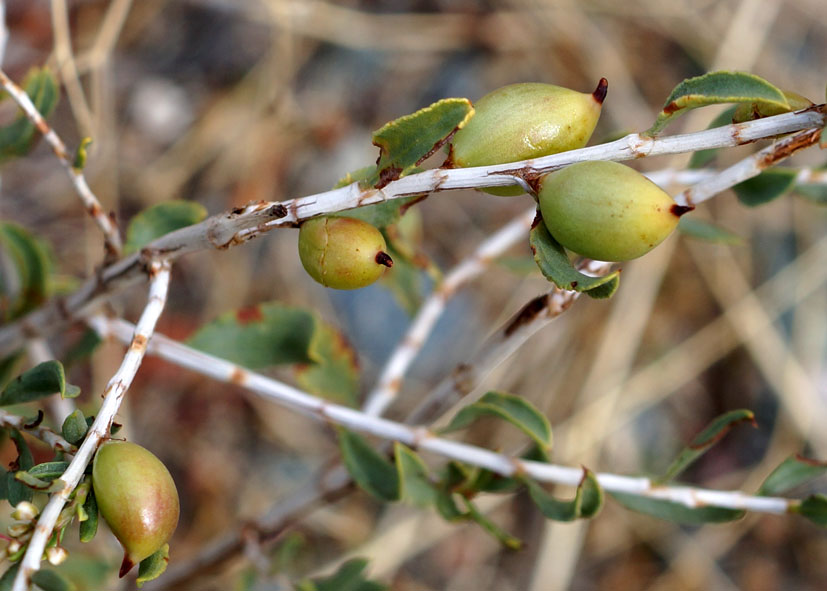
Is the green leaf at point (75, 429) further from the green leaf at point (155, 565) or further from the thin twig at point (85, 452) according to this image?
the green leaf at point (155, 565)

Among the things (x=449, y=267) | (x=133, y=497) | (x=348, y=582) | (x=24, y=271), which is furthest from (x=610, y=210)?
(x=449, y=267)

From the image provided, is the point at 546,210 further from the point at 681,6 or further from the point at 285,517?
the point at 681,6

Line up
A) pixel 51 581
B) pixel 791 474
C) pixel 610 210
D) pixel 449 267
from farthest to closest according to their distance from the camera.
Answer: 1. pixel 449 267
2. pixel 791 474
3. pixel 51 581
4. pixel 610 210

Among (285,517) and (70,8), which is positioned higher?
(70,8)

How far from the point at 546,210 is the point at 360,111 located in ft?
7.42

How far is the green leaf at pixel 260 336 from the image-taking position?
1.13 meters

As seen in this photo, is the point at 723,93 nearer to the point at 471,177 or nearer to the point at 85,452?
the point at 471,177

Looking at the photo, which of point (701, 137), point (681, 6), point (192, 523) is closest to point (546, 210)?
point (701, 137)

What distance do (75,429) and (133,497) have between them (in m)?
0.11

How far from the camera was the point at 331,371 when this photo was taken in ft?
4.12

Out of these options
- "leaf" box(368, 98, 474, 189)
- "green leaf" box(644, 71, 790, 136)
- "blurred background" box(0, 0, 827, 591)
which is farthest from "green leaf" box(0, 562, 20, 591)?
"blurred background" box(0, 0, 827, 591)

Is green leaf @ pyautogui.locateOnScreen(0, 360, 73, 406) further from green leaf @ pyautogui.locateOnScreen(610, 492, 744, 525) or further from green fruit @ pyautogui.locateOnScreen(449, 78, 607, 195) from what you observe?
green leaf @ pyautogui.locateOnScreen(610, 492, 744, 525)

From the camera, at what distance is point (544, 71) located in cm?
286

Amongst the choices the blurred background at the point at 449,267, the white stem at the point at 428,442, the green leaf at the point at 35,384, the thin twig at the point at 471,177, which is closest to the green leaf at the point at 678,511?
the white stem at the point at 428,442
